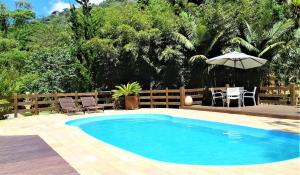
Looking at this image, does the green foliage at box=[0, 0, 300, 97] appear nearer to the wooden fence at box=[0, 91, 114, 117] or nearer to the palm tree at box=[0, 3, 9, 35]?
the wooden fence at box=[0, 91, 114, 117]

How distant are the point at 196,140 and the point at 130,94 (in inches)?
283

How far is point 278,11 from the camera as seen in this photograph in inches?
827

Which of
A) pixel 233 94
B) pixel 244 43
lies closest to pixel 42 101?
pixel 233 94

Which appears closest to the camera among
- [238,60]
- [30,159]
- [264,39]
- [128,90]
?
[30,159]

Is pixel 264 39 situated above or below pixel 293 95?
above

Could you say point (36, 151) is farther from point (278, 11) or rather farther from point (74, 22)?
point (278, 11)

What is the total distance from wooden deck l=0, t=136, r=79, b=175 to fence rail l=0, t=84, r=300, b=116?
638 cm

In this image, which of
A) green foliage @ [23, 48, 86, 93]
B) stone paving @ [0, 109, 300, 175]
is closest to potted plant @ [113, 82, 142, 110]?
green foliage @ [23, 48, 86, 93]

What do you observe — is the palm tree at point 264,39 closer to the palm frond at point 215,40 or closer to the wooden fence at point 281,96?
the palm frond at point 215,40

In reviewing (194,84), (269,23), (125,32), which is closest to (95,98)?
(125,32)

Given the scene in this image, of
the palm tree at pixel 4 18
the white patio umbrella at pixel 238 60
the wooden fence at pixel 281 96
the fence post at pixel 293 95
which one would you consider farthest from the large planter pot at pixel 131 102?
the palm tree at pixel 4 18

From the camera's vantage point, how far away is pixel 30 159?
6031 mm

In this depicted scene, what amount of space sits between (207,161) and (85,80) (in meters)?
11.1

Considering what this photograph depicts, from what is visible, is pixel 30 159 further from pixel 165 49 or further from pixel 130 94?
pixel 165 49
